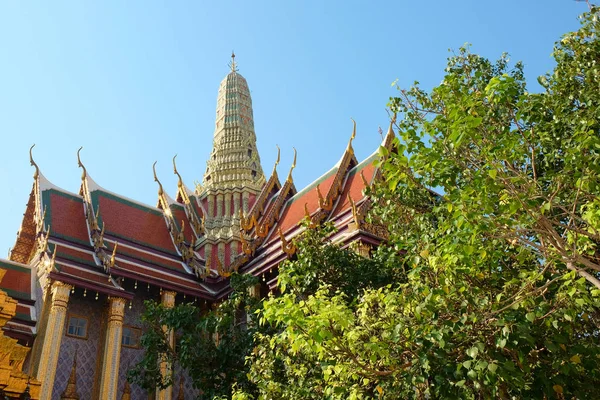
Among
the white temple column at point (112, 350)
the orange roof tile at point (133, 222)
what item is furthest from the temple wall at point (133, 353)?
the orange roof tile at point (133, 222)

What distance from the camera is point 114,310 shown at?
1413 centimetres

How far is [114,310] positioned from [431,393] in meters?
9.67

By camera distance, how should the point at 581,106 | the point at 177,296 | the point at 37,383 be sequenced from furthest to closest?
the point at 177,296 → the point at 37,383 → the point at 581,106

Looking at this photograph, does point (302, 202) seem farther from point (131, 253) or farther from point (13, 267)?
point (13, 267)

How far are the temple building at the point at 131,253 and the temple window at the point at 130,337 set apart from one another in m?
0.02

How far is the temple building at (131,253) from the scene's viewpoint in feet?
44.3

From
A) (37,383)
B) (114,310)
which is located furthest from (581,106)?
(114,310)

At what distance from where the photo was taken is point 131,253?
16.6 metres

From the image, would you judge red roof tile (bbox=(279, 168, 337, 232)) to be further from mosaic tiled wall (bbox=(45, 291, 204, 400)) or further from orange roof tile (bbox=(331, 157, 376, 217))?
mosaic tiled wall (bbox=(45, 291, 204, 400))

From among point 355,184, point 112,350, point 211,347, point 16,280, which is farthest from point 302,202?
point 211,347

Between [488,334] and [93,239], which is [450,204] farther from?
[93,239]

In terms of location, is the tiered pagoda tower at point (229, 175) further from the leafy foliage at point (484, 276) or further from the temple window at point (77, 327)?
the leafy foliage at point (484, 276)

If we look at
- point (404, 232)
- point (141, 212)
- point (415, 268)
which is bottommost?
point (415, 268)

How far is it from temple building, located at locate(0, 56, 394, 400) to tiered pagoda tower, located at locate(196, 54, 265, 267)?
5cm
